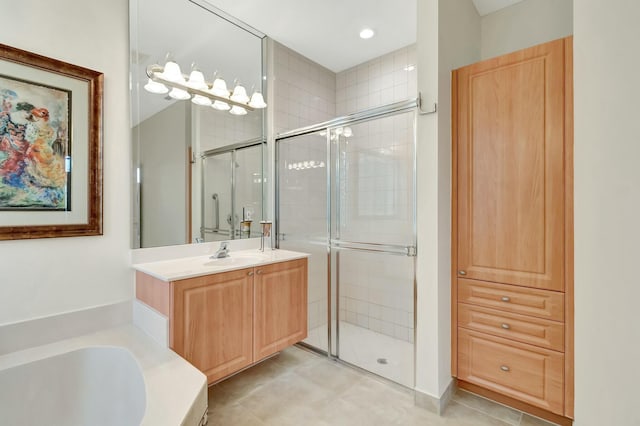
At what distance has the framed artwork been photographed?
4.90 feet

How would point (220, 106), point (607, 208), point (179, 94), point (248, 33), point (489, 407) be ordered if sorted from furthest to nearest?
1. point (248, 33)
2. point (220, 106)
3. point (179, 94)
4. point (489, 407)
5. point (607, 208)

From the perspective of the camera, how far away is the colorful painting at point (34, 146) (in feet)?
4.88

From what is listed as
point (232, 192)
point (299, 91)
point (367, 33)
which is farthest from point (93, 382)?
point (367, 33)

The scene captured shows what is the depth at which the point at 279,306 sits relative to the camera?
7.23 feet

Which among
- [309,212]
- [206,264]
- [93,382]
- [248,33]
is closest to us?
[93,382]

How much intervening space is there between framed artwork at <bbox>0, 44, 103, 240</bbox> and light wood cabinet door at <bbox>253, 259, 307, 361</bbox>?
3.55ft

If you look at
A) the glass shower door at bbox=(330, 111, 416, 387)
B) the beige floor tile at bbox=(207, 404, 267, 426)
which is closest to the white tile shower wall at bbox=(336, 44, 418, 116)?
the glass shower door at bbox=(330, 111, 416, 387)

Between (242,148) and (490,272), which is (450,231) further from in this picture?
(242,148)

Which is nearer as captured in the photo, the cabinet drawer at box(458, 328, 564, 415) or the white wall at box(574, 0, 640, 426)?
the white wall at box(574, 0, 640, 426)

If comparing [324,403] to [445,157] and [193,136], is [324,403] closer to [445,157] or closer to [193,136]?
[445,157]

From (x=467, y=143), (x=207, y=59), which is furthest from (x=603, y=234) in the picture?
(x=207, y=59)

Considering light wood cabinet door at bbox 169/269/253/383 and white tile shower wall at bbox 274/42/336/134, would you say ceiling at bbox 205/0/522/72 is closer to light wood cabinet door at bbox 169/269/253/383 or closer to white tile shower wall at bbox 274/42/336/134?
white tile shower wall at bbox 274/42/336/134

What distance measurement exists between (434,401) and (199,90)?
Answer: 266 centimetres

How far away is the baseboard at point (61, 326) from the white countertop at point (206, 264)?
0.30 metres
